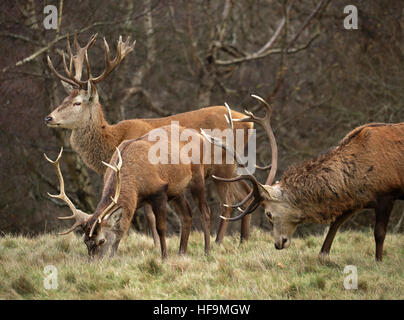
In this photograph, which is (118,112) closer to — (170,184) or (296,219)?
(170,184)

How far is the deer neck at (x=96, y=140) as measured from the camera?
9320 mm

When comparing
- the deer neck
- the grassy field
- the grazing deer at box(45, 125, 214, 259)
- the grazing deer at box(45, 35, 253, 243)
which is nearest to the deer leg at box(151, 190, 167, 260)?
the grazing deer at box(45, 125, 214, 259)

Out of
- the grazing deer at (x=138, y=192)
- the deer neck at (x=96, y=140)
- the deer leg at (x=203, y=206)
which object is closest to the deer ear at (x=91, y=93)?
the deer neck at (x=96, y=140)

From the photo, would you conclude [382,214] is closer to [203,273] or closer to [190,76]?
[203,273]

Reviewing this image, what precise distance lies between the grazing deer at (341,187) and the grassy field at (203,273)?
17.1 inches

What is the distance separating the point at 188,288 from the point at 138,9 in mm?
8845

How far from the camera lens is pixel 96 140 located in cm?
935

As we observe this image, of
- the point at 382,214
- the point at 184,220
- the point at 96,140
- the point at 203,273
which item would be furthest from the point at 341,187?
the point at 96,140

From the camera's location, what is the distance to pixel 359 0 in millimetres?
14469

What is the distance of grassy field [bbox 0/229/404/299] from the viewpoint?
5.81 m

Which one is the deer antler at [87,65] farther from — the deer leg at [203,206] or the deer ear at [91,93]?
the deer leg at [203,206]

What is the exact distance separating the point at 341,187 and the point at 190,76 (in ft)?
34.3

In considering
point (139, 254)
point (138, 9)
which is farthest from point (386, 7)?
point (139, 254)

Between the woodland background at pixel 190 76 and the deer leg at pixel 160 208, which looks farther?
the woodland background at pixel 190 76
